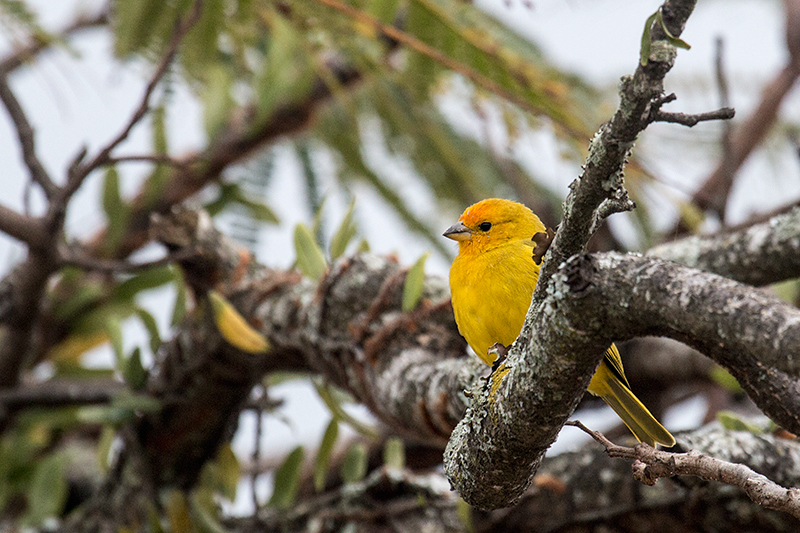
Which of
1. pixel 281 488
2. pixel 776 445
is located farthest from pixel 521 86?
pixel 281 488

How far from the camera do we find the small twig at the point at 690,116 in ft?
2.69

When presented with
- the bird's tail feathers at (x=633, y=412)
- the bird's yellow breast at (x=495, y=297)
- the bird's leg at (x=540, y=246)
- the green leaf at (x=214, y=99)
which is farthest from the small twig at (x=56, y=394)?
the bird's leg at (x=540, y=246)

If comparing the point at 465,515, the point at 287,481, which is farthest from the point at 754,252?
the point at 287,481

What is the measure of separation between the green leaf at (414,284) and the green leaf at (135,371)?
1113mm

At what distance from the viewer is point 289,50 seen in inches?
117

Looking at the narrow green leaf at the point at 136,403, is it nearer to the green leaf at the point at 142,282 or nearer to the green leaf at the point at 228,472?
the green leaf at the point at 228,472

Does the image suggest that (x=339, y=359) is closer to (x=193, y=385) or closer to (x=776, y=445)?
(x=193, y=385)

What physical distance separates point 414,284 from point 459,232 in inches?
7.9

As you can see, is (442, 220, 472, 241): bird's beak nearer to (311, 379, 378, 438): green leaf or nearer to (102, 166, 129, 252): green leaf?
(311, 379, 378, 438): green leaf

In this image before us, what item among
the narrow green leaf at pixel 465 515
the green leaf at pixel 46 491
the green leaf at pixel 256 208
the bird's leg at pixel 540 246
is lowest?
the green leaf at pixel 46 491

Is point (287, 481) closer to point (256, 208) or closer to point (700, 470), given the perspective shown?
point (256, 208)

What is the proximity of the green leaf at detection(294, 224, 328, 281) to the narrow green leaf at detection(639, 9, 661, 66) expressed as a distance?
1.62m

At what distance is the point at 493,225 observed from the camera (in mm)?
2113

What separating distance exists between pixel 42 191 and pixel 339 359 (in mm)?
1141
